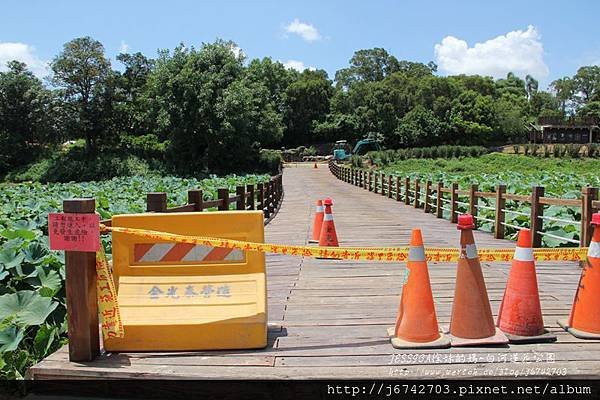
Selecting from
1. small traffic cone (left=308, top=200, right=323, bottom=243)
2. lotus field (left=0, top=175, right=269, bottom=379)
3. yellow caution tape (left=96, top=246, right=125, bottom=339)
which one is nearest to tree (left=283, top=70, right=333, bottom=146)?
small traffic cone (left=308, top=200, right=323, bottom=243)

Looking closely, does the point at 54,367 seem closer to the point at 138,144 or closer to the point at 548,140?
the point at 138,144

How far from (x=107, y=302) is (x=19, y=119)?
6134cm

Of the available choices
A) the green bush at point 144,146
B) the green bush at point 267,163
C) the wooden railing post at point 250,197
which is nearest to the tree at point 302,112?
the green bush at point 144,146

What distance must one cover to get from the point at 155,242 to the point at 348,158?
60918 millimetres

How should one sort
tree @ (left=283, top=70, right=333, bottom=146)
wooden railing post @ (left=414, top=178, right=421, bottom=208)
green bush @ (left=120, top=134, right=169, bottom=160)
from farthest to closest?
1. tree @ (left=283, top=70, right=333, bottom=146)
2. green bush @ (left=120, top=134, right=169, bottom=160)
3. wooden railing post @ (left=414, top=178, right=421, bottom=208)

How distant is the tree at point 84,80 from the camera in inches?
2039

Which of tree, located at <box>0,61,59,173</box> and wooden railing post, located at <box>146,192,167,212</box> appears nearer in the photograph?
wooden railing post, located at <box>146,192,167,212</box>

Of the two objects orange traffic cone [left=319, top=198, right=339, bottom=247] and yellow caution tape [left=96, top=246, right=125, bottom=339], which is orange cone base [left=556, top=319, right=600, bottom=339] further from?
orange traffic cone [left=319, top=198, right=339, bottom=247]

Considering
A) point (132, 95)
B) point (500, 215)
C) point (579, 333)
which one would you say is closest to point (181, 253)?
point (579, 333)

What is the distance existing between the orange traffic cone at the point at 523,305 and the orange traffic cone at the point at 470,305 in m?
0.12

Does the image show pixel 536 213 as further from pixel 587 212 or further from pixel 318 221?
pixel 318 221

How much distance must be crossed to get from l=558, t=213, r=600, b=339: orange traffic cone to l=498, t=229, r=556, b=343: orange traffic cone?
9.9 inches

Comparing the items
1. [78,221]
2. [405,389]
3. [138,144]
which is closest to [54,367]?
[78,221]

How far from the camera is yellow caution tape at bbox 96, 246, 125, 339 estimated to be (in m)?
3.72
